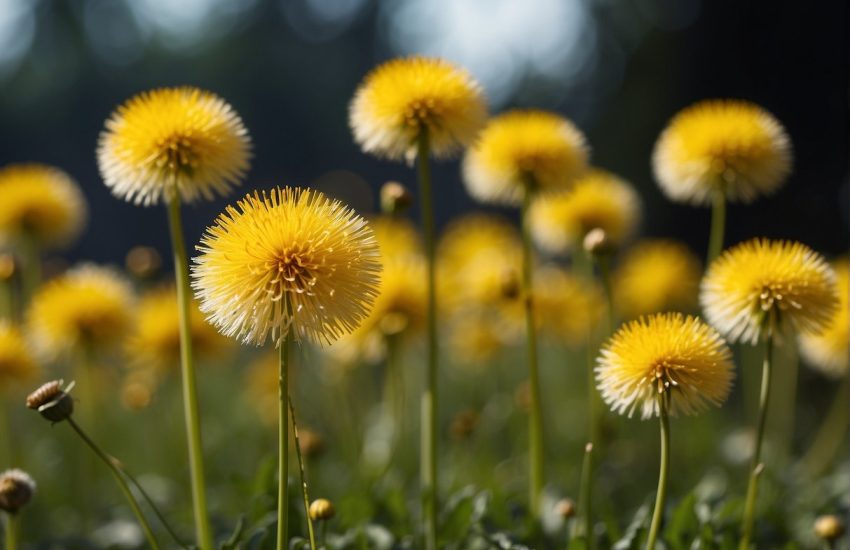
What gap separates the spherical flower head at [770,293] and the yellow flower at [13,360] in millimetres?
2380

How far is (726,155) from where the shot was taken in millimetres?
3066

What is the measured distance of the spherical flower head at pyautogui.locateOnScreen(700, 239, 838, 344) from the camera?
7.77 ft

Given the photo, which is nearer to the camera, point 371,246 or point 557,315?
point 371,246

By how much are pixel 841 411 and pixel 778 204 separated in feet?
14.6

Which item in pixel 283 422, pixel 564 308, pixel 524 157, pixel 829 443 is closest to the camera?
pixel 283 422

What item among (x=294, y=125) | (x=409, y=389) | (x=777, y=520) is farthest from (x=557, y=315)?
(x=294, y=125)

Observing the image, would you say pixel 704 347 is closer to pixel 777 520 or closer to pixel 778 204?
pixel 777 520

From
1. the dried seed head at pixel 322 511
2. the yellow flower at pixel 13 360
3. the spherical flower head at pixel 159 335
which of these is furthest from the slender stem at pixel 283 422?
the spherical flower head at pixel 159 335

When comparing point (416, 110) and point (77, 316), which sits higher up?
point (416, 110)

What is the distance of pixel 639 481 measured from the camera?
13.1 ft

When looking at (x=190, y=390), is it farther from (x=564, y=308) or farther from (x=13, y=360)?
(x=564, y=308)

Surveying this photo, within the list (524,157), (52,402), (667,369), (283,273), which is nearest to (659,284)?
(524,157)

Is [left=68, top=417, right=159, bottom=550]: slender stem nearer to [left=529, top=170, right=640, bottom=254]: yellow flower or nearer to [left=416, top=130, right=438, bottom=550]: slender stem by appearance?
[left=416, top=130, right=438, bottom=550]: slender stem

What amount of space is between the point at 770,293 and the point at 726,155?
84 centimetres
